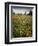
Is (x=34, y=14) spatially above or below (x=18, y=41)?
above

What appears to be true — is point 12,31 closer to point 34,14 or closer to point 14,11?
point 14,11

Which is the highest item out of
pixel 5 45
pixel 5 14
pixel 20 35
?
pixel 5 14

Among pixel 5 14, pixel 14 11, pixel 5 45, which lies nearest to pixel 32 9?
pixel 14 11

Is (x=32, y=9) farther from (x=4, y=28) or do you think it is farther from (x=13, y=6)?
(x=4, y=28)

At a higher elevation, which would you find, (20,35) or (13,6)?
(13,6)

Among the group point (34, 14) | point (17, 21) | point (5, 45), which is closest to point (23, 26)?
point (17, 21)

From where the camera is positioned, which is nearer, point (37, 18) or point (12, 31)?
point (12, 31)
